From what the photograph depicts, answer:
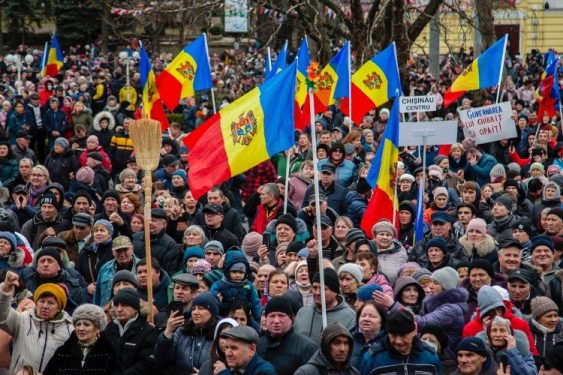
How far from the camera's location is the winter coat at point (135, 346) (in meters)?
9.03

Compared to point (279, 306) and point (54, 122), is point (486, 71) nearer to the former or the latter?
point (54, 122)

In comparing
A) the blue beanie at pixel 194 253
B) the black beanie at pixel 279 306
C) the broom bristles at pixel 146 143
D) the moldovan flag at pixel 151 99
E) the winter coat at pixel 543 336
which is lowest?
the winter coat at pixel 543 336

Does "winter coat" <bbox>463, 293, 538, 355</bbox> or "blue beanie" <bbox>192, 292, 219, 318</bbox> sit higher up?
"blue beanie" <bbox>192, 292, 219, 318</bbox>

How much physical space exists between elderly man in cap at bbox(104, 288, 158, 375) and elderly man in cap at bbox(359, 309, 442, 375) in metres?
1.70

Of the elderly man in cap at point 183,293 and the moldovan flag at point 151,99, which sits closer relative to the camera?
the elderly man in cap at point 183,293

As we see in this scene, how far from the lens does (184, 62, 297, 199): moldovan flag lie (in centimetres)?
1057

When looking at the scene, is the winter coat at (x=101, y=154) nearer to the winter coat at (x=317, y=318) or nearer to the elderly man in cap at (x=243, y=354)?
the winter coat at (x=317, y=318)

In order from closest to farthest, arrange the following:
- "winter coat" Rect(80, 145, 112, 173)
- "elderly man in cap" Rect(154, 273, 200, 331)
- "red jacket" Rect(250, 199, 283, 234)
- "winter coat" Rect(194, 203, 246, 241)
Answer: "elderly man in cap" Rect(154, 273, 200, 331)
"winter coat" Rect(194, 203, 246, 241)
"red jacket" Rect(250, 199, 283, 234)
"winter coat" Rect(80, 145, 112, 173)

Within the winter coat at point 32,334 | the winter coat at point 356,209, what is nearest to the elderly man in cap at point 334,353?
the winter coat at point 32,334

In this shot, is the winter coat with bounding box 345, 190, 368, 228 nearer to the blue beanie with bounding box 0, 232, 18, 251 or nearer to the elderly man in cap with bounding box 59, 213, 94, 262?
the elderly man in cap with bounding box 59, 213, 94, 262

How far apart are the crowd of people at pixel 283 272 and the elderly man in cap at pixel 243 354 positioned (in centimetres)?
1

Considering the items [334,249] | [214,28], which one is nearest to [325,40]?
[334,249]

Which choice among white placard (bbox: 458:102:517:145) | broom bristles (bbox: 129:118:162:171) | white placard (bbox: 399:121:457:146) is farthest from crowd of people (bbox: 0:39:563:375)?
broom bristles (bbox: 129:118:162:171)

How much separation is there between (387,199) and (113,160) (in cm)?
852
